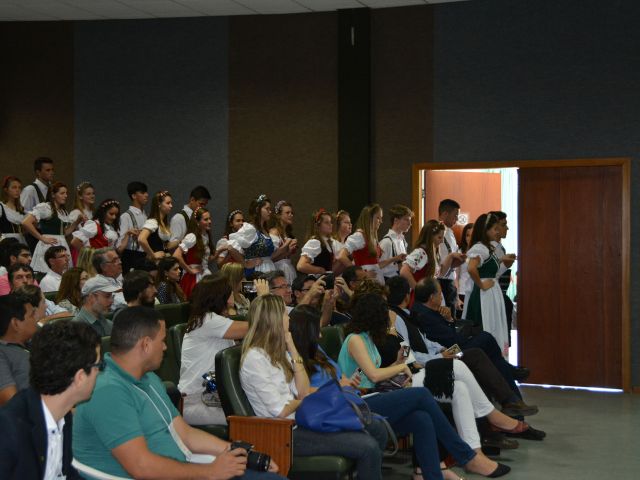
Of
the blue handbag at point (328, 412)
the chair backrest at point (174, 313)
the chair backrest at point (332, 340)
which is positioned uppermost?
the chair backrest at point (174, 313)

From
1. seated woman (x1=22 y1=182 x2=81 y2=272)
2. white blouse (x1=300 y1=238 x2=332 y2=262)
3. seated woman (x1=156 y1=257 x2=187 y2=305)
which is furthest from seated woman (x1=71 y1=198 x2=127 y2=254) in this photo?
white blouse (x1=300 y1=238 x2=332 y2=262)

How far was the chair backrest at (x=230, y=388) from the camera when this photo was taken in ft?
13.3

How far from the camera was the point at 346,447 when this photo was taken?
155 inches

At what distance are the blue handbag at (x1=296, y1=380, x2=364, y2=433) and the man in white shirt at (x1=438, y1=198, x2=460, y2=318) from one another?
3.92 metres

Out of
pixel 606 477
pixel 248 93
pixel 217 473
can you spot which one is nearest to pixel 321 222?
pixel 248 93

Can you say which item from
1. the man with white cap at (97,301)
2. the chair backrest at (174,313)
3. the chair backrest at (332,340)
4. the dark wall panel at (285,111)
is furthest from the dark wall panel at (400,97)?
the man with white cap at (97,301)

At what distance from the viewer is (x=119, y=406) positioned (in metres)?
2.92

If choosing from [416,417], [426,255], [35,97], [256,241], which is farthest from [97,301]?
[35,97]

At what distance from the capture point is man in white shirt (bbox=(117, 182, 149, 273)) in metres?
8.21

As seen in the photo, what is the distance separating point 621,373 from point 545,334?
74cm

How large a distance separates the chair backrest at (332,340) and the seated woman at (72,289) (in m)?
1.62

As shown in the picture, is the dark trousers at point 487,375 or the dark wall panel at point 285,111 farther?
the dark wall panel at point 285,111

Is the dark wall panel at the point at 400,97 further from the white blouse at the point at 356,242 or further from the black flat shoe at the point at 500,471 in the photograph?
the black flat shoe at the point at 500,471

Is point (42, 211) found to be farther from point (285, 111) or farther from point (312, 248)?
point (285, 111)
